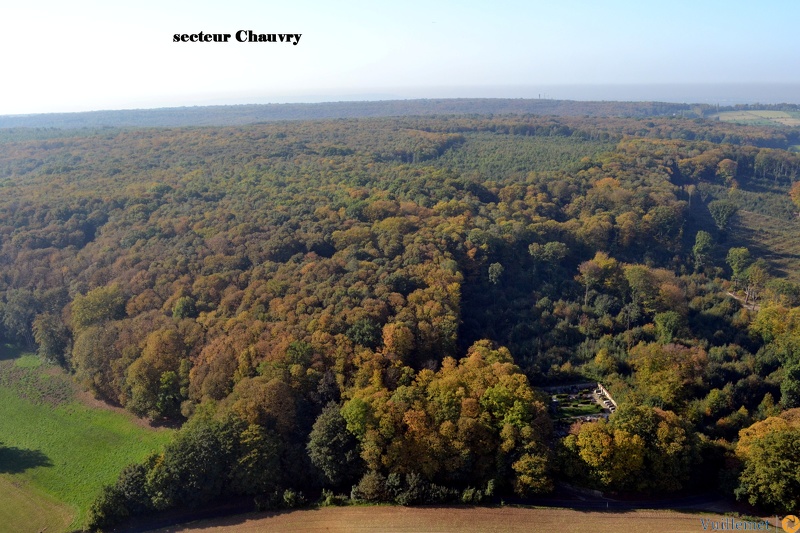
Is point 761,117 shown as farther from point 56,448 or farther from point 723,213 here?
point 56,448

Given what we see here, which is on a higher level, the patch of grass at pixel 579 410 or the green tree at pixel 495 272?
the green tree at pixel 495 272

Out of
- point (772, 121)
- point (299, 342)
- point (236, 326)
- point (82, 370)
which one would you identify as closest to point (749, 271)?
point (299, 342)

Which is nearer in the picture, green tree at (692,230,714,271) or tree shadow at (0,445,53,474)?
tree shadow at (0,445,53,474)

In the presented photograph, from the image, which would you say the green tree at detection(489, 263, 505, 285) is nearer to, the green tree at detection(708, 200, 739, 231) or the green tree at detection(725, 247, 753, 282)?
the green tree at detection(725, 247, 753, 282)

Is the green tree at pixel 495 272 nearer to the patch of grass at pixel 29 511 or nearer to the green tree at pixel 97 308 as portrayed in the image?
the green tree at pixel 97 308

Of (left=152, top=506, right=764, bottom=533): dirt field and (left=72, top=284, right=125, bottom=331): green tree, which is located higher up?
(left=72, top=284, right=125, bottom=331): green tree

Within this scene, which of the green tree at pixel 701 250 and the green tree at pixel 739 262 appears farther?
the green tree at pixel 701 250

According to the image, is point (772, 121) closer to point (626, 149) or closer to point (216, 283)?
point (626, 149)

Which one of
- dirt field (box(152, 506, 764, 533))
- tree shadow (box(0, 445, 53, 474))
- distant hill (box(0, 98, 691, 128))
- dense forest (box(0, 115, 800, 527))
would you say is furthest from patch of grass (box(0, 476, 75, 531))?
distant hill (box(0, 98, 691, 128))

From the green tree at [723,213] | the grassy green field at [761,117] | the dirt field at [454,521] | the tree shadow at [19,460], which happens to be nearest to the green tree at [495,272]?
the dirt field at [454,521]
